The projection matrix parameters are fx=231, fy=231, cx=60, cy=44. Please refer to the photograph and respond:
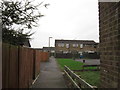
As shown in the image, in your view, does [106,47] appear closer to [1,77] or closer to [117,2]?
[117,2]

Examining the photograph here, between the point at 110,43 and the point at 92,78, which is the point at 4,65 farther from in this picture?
the point at 92,78

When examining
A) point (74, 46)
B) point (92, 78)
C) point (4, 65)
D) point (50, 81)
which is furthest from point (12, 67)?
point (74, 46)

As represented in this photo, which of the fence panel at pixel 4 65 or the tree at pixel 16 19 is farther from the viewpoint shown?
the tree at pixel 16 19

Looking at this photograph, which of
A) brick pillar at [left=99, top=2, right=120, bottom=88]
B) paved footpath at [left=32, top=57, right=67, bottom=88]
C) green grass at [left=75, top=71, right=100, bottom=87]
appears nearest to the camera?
brick pillar at [left=99, top=2, right=120, bottom=88]

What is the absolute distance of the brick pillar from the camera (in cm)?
368

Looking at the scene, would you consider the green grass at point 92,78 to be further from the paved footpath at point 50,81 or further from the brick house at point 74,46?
the brick house at point 74,46

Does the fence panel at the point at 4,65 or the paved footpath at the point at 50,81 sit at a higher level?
the fence panel at the point at 4,65

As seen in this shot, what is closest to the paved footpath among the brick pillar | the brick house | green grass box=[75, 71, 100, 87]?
green grass box=[75, 71, 100, 87]

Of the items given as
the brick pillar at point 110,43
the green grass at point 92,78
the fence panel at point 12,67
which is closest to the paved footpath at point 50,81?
the green grass at point 92,78

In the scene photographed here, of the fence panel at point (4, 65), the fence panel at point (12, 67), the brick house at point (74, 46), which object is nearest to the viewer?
the fence panel at point (4, 65)

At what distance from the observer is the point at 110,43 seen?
400 cm

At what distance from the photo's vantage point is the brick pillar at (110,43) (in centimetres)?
368

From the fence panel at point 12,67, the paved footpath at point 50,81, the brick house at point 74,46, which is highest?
the brick house at point 74,46

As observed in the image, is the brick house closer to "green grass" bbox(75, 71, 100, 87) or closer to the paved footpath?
the paved footpath
